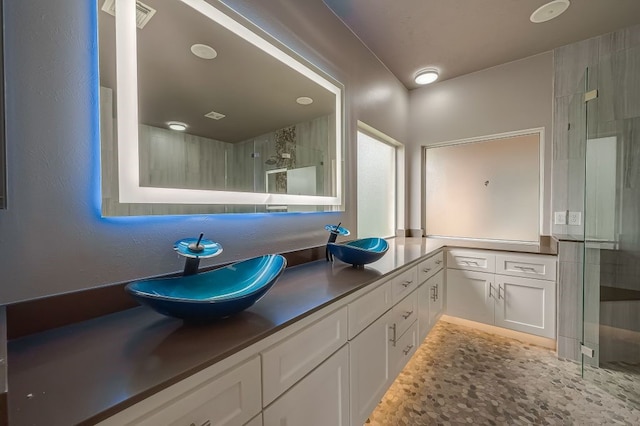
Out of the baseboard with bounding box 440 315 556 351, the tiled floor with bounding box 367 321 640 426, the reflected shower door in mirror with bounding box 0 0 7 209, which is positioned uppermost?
the reflected shower door in mirror with bounding box 0 0 7 209

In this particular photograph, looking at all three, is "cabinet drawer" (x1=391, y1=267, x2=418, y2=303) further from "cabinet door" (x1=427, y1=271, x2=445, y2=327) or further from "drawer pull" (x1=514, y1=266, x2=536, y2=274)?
"drawer pull" (x1=514, y1=266, x2=536, y2=274)

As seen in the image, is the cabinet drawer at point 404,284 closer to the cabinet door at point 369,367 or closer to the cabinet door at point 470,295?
the cabinet door at point 369,367

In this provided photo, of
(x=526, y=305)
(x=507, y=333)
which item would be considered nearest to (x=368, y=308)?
(x=526, y=305)

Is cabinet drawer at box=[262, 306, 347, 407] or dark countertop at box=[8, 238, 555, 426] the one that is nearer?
dark countertop at box=[8, 238, 555, 426]

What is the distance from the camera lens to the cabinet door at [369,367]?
109 cm

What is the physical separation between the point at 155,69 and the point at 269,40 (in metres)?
0.62

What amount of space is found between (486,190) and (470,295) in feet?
3.68

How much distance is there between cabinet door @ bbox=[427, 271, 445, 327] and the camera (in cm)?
211

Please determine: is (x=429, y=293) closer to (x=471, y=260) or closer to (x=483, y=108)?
(x=471, y=260)

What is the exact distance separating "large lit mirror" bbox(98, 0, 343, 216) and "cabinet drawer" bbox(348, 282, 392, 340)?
647 mm

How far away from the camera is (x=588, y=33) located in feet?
6.64

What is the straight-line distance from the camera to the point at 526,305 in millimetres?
2166

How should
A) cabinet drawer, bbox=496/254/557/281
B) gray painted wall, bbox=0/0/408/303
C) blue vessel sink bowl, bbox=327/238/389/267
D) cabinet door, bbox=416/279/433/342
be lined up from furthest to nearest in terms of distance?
cabinet drawer, bbox=496/254/557/281 → cabinet door, bbox=416/279/433/342 → blue vessel sink bowl, bbox=327/238/389/267 → gray painted wall, bbox=0/0/408/303

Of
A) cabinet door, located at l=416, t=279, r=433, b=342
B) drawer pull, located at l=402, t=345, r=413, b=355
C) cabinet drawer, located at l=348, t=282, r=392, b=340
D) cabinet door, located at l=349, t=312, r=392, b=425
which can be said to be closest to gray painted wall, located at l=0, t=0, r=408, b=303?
cabinet drawer, located at l=348, t=282, r=392, b=340
